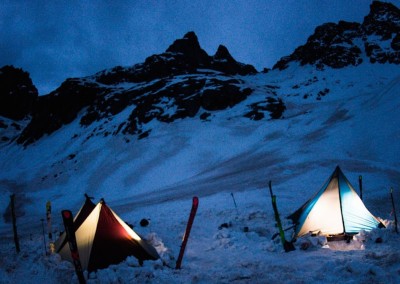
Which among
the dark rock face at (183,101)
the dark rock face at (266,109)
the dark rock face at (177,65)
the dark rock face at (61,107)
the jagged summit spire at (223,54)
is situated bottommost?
the dark rock face at (266,109)

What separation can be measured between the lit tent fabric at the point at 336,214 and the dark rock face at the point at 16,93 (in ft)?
411

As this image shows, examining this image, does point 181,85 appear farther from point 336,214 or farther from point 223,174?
point 336,214

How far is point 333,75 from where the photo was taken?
7312 centimetres

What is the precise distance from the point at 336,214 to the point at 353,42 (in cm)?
9664

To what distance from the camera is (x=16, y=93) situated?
116750 mm

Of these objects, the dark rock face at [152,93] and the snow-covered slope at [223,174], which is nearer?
the snow-covered slope at [223,174]

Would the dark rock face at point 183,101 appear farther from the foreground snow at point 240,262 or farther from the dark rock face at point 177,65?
the foreground snow at point 240,262

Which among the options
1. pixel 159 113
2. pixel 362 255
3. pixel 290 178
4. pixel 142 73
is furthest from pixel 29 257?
pixel 142 73

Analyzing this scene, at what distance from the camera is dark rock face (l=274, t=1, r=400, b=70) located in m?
79.6

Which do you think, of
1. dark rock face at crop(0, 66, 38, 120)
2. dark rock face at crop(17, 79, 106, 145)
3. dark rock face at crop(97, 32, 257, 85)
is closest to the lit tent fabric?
dark rock face at crop(17, 79, 106, 145)

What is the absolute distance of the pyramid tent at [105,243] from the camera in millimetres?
7598

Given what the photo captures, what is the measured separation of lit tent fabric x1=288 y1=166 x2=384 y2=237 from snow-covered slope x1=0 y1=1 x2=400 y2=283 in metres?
0.87

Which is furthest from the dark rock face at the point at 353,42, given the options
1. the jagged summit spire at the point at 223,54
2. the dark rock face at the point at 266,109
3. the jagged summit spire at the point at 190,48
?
the dark rock face at the point at 266,109

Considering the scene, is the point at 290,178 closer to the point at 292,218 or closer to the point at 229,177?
the point at 229,177
